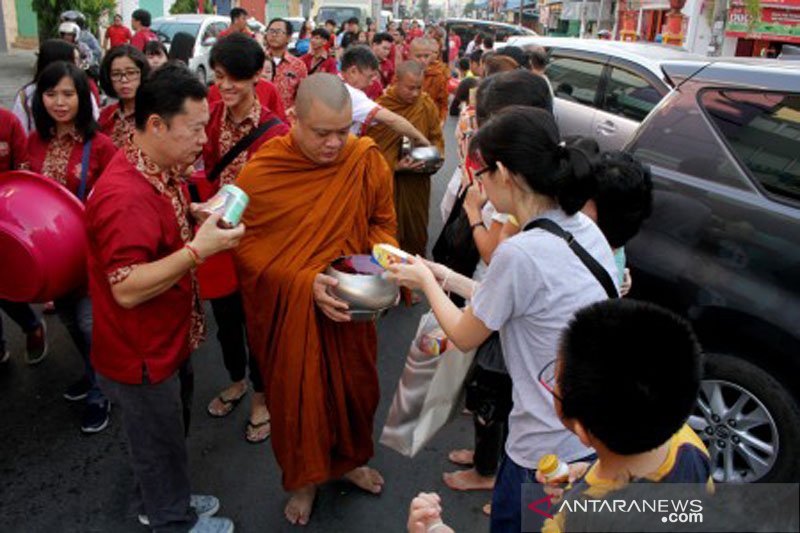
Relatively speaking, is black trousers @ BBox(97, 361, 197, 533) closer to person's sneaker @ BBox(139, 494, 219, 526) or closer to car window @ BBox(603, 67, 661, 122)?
person's sneaker @ BBox(139, 494, 219, 526)

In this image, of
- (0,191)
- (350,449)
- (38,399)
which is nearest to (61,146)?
(0,191)

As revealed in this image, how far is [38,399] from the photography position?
3461 millimetres

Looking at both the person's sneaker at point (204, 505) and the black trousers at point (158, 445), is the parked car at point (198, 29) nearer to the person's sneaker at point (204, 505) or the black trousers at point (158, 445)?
the person's sneaker at point (204, 505)

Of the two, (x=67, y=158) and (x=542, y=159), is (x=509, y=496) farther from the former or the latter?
(x=67, y=158)

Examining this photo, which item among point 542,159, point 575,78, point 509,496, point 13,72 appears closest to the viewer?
point 542,159

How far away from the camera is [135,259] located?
194cm

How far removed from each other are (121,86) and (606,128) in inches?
164

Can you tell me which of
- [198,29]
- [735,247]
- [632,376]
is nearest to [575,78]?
[735,247]

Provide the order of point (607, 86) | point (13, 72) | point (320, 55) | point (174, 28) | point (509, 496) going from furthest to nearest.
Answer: point (13, 72), point (174, 28), point (320, 55), point (607, 86), point (509, 496)

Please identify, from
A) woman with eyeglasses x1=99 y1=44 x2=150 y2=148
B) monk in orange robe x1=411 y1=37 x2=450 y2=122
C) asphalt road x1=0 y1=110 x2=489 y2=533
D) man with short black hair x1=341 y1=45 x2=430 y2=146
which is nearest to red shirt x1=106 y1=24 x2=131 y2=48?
monk in orange robe x1=411 y1=37 x2=450 y2=122

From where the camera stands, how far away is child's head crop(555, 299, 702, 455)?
1104 millimetres

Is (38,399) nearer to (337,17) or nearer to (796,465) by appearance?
(796,465)

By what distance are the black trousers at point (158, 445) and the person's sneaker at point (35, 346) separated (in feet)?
5.93

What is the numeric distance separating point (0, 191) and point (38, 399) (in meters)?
1.35
